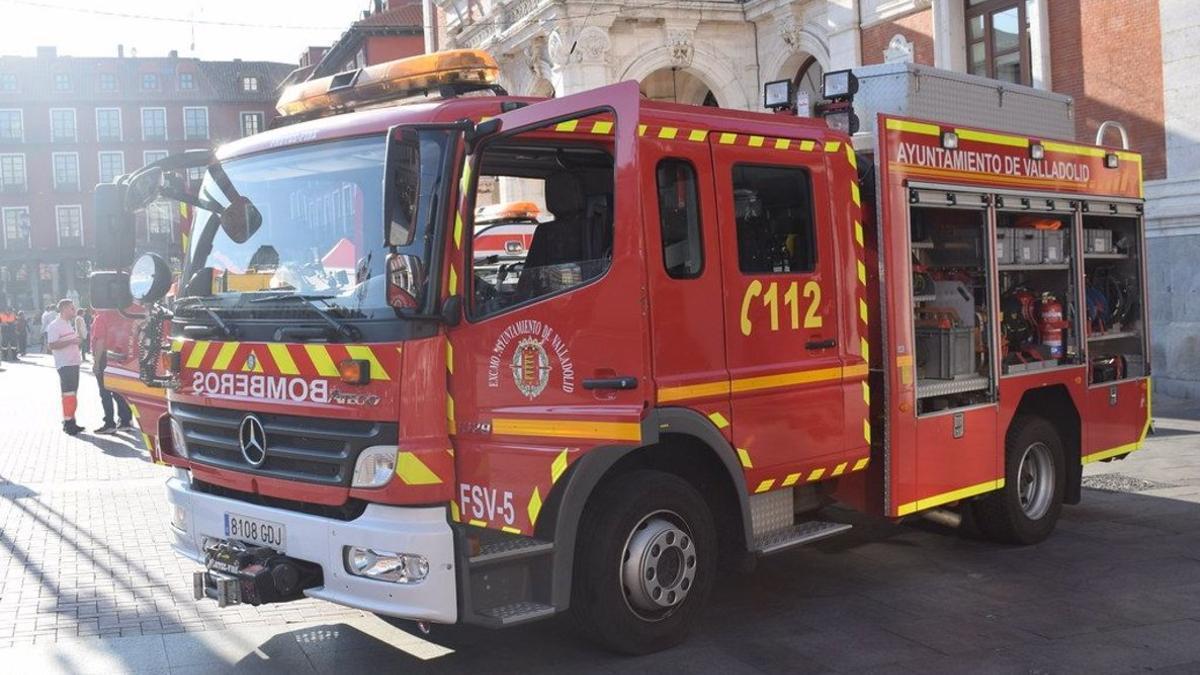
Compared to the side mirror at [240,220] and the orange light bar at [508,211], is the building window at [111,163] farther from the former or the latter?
the side mirror at [240,220]

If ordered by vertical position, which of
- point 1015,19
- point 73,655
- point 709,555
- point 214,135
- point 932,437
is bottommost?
point 73,655

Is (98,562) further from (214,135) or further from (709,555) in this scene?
(214,135)

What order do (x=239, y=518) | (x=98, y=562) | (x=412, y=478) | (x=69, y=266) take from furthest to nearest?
(x=69, y=266), (x=98, y=562), (x=239, y=518), (x=412, y=478)

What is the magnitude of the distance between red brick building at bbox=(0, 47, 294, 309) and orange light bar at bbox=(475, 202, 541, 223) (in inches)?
2895

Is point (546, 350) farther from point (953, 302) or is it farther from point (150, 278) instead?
point (953, 302)

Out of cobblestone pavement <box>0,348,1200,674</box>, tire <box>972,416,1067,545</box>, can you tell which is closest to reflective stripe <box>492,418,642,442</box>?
cobblestone pavement <box>0,348,1200,674</box>

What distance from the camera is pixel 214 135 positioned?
258ft

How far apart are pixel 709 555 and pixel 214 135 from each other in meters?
79.0

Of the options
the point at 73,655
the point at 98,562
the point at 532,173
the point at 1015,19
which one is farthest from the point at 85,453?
the point at 1015,19

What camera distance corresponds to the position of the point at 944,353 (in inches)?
273

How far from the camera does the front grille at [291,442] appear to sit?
4.87 metres

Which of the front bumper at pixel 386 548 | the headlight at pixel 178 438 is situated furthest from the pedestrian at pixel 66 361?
the front bumper at pixel 386 548

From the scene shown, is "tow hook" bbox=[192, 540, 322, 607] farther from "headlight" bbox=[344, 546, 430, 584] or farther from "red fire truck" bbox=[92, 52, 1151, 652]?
"headlight" bbox=[344, 546, 430, 584]

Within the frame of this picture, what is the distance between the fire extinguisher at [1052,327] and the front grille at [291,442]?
15.8 feet
